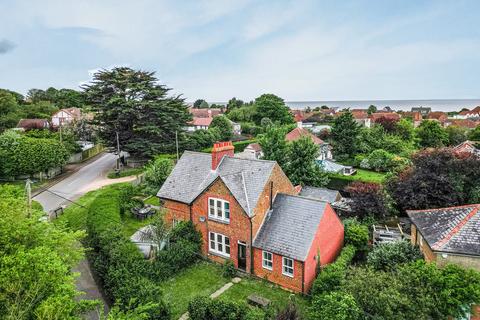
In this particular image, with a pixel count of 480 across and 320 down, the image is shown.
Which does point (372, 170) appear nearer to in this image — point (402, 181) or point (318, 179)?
point (318, 179)

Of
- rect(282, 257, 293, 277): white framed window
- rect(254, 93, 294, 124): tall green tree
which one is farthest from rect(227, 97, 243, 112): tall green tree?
rect(282, 257, 293, 277): white framed window

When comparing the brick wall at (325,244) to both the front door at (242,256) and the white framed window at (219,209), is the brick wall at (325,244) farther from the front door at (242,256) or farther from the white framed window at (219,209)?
the white framed window at (219,209)

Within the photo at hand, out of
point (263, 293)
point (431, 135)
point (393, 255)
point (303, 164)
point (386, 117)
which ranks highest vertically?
point (386, 117)

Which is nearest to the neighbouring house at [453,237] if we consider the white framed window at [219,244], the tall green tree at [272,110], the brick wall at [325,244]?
the brick wall at [325,244]

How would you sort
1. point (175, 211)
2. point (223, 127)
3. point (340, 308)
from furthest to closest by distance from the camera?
→ point (223, 127)
point (175, 211)
point (340, 308)

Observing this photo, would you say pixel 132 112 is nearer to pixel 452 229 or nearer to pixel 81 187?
pixel 81 187

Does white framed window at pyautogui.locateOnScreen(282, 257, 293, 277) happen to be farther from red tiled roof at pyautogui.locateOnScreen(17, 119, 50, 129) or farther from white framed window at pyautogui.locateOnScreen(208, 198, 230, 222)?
red tiled roof at pyautogui.locateOnScreen(17, 119, 50, 129)

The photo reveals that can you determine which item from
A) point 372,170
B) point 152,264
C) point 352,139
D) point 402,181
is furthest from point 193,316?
point 352,139

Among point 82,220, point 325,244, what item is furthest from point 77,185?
point 325,244
